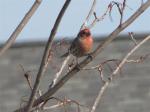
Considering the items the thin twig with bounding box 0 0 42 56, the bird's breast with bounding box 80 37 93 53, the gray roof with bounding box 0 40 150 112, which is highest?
the gray roof with bounding box 0 40 150 112

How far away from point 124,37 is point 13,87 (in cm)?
198

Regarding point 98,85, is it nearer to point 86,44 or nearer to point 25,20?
point 86,44

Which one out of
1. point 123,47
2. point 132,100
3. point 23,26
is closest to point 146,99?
point 132,100

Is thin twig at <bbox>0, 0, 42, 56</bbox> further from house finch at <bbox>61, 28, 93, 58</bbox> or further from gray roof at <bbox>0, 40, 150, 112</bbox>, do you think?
gray roof at <bbox>0, 40, 150, 112</bbox>

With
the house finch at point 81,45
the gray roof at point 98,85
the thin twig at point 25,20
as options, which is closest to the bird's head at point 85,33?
the house finch at point 81,45

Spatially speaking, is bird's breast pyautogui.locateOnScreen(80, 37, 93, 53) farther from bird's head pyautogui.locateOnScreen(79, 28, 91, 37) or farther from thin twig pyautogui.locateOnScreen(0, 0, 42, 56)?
thin twig pyautogui.locateOnScreen(0, 0, 42, 56)

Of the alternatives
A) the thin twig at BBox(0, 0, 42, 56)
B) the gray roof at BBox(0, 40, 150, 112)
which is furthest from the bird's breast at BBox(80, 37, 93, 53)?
the gray roof at BBox(0, 40, 150, 112)

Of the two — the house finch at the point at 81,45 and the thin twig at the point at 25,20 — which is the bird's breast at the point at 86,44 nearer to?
the house finch at the point at 81,45

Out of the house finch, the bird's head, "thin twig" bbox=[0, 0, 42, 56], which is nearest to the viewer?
"thin twig" bbox=[0, 0, 42, 56]

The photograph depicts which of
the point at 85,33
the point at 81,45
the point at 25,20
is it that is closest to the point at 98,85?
the point at 81,45

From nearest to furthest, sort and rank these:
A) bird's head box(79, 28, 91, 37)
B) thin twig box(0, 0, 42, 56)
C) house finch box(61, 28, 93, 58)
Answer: thin twig box(0, 0, 42, 56) < bird's head box(79, 28, 91, 37) < house finch box(61, 28, 93, 58)

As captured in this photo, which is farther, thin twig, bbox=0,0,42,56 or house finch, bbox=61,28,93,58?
house finch, bbox=61,28,93,58

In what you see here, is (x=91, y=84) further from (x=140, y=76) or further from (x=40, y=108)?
(x=40, y=108)

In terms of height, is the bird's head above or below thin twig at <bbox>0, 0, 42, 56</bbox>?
above
